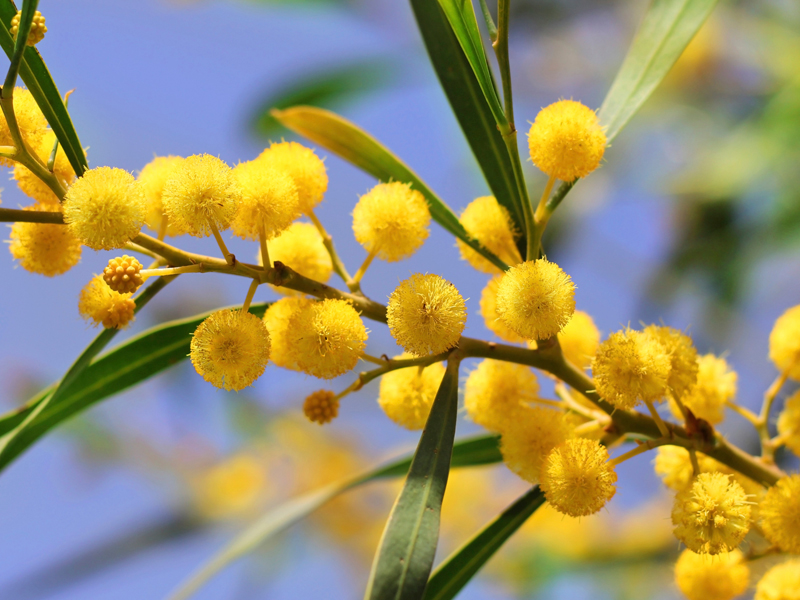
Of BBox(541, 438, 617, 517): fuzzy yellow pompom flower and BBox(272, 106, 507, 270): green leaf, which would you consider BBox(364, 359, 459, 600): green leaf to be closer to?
BBox(541, 438, 617, 517): fuzzy yellow pompom flower

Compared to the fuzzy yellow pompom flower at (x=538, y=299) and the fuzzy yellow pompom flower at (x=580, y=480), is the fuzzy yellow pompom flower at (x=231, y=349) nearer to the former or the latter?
the fuzzy yellow pompom flower at (x=538, y=299)

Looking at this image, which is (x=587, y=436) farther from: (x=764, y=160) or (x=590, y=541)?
(x=590, y=541)

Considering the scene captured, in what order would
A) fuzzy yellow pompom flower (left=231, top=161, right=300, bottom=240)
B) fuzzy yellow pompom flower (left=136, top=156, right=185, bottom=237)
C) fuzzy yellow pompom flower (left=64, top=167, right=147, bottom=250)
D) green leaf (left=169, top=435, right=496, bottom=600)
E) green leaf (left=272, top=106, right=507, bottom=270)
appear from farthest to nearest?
1. green leaf (left=169, top=435, right=496, bottom=600)
2. green leaf (left=272, top=106, right=507, bottom=270)
3. fuzzy yellow pompom flower (left=136, top=156, right=185, bottom=237)
4. fuzzy yellow pompom flower (left=231, top=161, right=300, bottom=240)
5. fuzzy yellow pompom flower (left=64, top=167, right=147, bottom=250)

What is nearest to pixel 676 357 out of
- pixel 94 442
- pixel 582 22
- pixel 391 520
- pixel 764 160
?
pixel 391 520

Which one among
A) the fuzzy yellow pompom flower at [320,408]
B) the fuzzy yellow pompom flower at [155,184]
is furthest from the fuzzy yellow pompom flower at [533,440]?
the fuzzy yellow pompom flower at [155,184]

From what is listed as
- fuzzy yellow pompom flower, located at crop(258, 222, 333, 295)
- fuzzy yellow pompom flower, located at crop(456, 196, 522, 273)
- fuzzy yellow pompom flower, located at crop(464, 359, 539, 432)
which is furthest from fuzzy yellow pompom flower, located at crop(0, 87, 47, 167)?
fuzzy yellow pompom flower, located at crop(464, 359, 539, 432)

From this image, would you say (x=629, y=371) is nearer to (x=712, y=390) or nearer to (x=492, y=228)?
(x=492, y=228)
